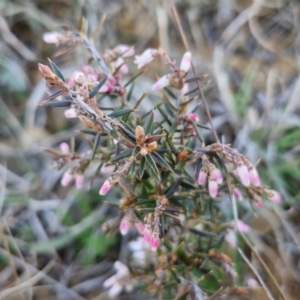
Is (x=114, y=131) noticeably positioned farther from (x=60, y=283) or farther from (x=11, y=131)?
(x=11, y=131)

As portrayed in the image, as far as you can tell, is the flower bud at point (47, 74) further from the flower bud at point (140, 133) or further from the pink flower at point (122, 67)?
the pink flower at point (122, 67)

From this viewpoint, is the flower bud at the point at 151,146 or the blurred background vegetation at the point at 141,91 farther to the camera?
Result: the blurred background vegetation at the point at 141,91

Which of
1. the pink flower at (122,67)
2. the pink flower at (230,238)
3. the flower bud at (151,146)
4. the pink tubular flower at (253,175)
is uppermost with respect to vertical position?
the pink flower at (122,67)

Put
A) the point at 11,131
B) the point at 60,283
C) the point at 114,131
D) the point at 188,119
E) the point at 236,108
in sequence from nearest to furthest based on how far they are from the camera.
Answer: the point at 114,131 < the point at 188,119 < the point at 60,283 < the point at 236,108 < the point at 11,131

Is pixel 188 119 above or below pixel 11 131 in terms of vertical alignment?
below

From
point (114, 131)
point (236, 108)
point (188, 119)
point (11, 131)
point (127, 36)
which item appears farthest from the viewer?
point (127, 36)

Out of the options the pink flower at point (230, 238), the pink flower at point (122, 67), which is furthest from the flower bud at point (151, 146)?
the pink flower at point (230, 238)

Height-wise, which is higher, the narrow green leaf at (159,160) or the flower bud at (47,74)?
the flower bud at (47,74)

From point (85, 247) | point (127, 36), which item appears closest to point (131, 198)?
point (85, 247)

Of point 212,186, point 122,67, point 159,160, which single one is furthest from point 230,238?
point 122,67
